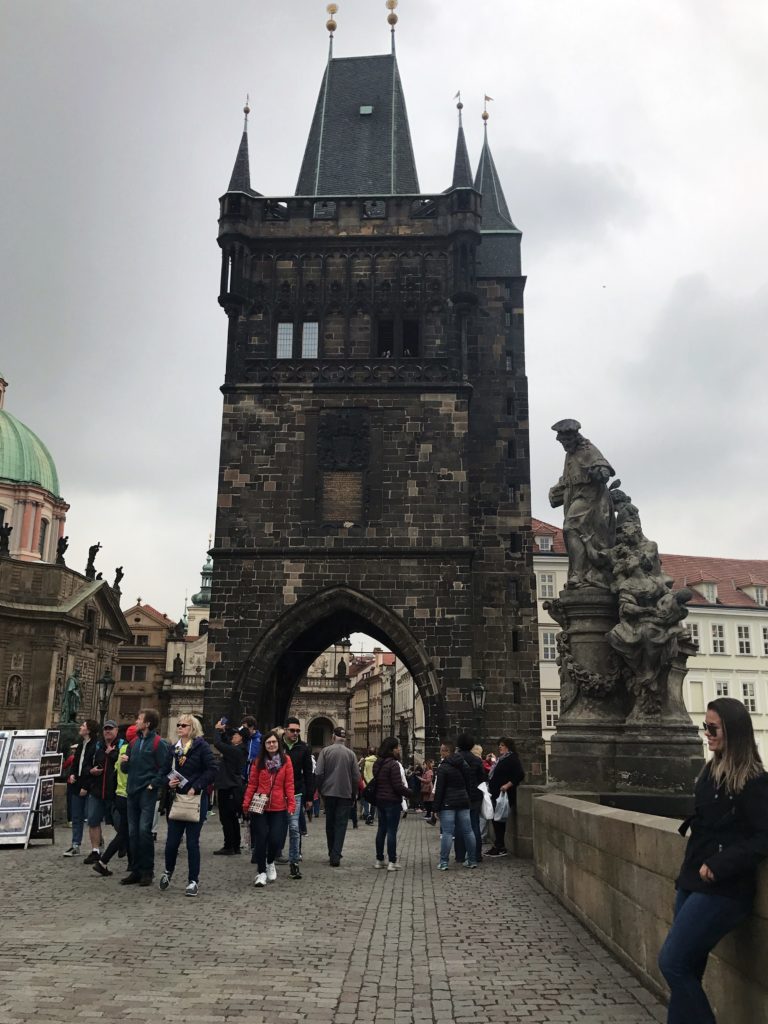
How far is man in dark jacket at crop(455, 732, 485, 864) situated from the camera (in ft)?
34.3

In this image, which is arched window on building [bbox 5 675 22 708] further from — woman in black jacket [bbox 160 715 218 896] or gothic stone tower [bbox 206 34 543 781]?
woman in black jacket [bbox 160 715 218 896]

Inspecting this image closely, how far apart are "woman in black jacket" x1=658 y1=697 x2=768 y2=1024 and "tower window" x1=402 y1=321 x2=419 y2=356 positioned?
2365cm

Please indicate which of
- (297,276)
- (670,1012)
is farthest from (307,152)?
(670,1012)

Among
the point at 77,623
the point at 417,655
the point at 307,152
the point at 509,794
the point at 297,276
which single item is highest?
the point at 307,152

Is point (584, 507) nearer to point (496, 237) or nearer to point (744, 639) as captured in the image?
point (496, 237)

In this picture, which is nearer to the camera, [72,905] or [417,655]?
[72,905]

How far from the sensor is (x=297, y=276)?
26422 mm

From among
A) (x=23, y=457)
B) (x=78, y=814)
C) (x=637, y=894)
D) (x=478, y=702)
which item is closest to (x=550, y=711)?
(x=478, y=702)

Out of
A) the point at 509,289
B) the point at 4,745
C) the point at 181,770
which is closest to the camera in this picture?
the point at 181,770

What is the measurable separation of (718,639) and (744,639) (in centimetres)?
132

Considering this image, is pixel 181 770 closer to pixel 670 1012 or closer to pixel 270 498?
pixel 670 1012

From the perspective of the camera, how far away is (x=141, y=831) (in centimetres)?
862

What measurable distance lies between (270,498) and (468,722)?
760 centimetres

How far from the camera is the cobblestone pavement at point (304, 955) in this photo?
4578 millimetres
